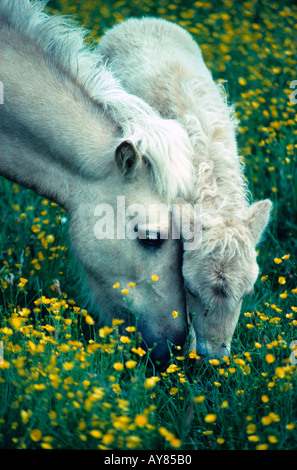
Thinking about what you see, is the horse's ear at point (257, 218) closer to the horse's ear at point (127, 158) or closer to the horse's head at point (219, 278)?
the horse's head at point (219, 278)

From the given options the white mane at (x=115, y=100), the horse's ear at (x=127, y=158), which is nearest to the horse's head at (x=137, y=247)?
the horse's ear at (x=127, y=158)

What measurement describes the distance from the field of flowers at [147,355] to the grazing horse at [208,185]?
274 mm

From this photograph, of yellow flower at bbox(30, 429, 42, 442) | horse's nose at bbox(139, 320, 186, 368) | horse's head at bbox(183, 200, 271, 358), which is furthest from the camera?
horse's nose at bbox(139, 320, 186, 368)

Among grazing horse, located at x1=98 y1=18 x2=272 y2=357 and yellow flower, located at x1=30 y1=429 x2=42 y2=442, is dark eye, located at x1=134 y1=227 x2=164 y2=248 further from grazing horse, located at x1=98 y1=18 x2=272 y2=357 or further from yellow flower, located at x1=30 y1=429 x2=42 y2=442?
yellow flower, located at x1=30 y1=429 x2=42 y2=442

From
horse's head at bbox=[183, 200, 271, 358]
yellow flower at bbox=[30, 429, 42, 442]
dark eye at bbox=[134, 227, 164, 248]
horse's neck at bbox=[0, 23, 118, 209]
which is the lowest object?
yellow flower at bbox=[30, 429, 42, 442]

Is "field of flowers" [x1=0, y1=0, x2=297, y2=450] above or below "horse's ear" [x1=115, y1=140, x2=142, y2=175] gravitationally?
below

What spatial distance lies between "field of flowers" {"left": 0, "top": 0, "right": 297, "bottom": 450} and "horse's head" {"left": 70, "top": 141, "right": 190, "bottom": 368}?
99 mm

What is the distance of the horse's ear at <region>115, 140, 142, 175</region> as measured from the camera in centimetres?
306

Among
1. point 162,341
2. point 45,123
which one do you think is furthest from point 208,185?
point 45,123

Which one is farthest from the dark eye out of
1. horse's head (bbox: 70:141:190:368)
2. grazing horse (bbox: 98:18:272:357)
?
grazing horse (bbox: 98:18:272:357)

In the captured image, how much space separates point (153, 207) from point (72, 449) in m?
1.48

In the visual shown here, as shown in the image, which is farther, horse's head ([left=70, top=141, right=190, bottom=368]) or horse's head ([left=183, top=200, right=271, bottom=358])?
horse's head ([left=70, top=141, right=190, bottom=368])

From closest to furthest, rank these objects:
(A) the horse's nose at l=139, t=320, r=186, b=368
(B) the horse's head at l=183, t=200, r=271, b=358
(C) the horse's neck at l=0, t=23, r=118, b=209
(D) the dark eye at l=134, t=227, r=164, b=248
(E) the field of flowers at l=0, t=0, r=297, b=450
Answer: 1. (E) the field of flowers at l=0, t=0, r=297, b=450
2. (B) the horse's head at l=183, t=200, r=271, b=358
3. (D) the dark eye at l=134, t=227, r=164, b=248
4. (A) the horse's nose at l=139, t=320, r=186, b=368
5. (C) the horse's neck at l=0, t=23, r=118, b=209

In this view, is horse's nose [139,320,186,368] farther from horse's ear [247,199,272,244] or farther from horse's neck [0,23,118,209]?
horse's neck [0,23,118,209]
